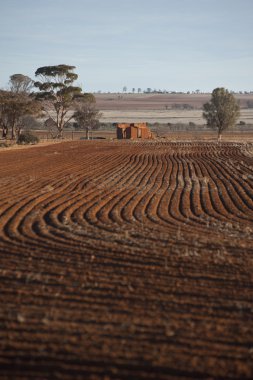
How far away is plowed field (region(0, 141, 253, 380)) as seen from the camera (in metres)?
6.33

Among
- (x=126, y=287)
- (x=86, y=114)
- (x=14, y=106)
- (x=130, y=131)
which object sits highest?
(x=14, y=106)

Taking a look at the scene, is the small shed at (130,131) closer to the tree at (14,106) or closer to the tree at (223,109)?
the tree at (223,109)

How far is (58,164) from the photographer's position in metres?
33.0

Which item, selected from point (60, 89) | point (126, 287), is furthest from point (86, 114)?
point (126, 287)

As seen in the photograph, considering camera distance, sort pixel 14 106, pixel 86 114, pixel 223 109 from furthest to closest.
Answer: pixel 86 114, pixel 223 109, pixel 14 106

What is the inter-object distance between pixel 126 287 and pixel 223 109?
68.3 m

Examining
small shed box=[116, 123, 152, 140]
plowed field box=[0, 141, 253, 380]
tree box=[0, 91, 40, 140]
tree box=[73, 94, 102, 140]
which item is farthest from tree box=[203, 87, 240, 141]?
plowed field box=[0, 141, 253, 380]

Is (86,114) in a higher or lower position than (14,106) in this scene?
lower

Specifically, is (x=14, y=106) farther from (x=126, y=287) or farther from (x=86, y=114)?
(x=126, y=287)

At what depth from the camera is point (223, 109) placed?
243ft

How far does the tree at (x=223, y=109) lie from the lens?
7394 centimetres

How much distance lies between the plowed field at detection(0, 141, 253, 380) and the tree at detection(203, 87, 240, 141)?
57.3 metres

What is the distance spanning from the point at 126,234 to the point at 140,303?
4.45 m

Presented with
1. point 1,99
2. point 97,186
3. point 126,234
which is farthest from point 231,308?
point 1,99
